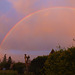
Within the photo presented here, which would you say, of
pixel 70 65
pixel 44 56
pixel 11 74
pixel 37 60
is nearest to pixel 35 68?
pixel 37 60

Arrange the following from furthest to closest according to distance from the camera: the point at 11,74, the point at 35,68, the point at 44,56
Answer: the point at 11,74 < the point at 35,68 < the point at 44,56

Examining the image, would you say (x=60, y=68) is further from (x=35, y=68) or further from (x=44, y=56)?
(x=35, y=68)

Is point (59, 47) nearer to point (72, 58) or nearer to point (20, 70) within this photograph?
point (72, 58)

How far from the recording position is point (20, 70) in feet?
103

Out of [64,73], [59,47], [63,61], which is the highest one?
[59,47]

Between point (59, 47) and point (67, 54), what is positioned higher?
point (59, 47)

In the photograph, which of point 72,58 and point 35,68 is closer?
point 72,58

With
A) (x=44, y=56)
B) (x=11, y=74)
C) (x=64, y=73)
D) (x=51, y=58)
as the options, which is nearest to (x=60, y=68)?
(x=64, y=73)

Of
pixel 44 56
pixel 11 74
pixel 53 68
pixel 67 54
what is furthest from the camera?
pixel 11 74

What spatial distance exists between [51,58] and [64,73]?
2.22 metres

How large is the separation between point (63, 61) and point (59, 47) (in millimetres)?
2453

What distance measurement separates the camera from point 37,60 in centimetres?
1808

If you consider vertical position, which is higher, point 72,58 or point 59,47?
point 59,47

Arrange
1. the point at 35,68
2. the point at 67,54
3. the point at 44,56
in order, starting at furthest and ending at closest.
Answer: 1. the point at 35,68
2. the point at 44,56
3. the point at 67,54
